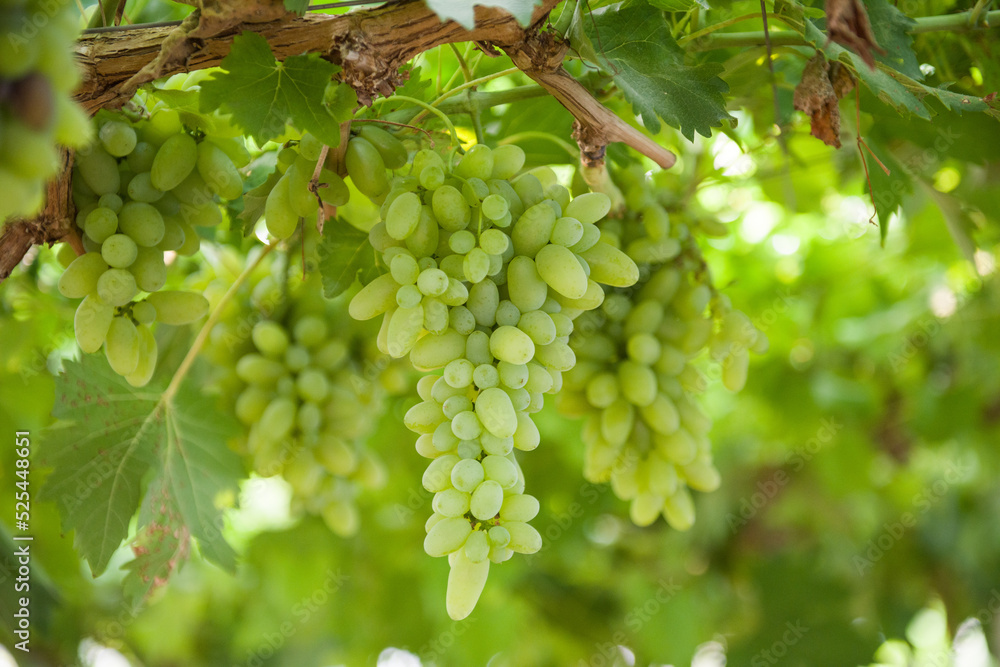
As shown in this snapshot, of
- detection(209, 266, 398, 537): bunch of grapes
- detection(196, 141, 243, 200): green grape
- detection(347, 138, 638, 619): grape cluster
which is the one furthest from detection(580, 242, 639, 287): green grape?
detection(209, 266, 398, 537): bunch of grapes

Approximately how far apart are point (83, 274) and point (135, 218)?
0.21ft

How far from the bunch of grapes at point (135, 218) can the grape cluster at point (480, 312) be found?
0.17m

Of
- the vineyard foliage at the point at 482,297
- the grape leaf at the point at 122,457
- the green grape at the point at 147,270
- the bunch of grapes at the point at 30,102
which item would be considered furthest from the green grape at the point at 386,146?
the grape leaf at the point at 122,457

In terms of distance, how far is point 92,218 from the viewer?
622 mm

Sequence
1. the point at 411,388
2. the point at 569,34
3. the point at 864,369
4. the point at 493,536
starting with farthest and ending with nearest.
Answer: the point at 864,369
the point at 411,388
the point at 569,34
the point at 493,536

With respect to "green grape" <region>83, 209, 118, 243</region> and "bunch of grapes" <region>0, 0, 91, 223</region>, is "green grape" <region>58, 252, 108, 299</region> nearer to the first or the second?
"green grape" <region>83, 209, 118, 243</region>

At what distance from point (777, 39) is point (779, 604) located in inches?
52.8

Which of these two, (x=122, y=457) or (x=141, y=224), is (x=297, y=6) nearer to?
(x=141, y=224)

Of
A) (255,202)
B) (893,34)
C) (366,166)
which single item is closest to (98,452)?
(255,202)

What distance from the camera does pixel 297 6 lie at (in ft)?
1.62

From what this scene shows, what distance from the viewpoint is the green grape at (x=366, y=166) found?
2.02 feet

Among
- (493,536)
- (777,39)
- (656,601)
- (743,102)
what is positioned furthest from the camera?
(656,601)

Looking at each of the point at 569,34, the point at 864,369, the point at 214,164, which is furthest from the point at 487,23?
the point at 864,369

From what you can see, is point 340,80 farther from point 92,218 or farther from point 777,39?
point 777,39
